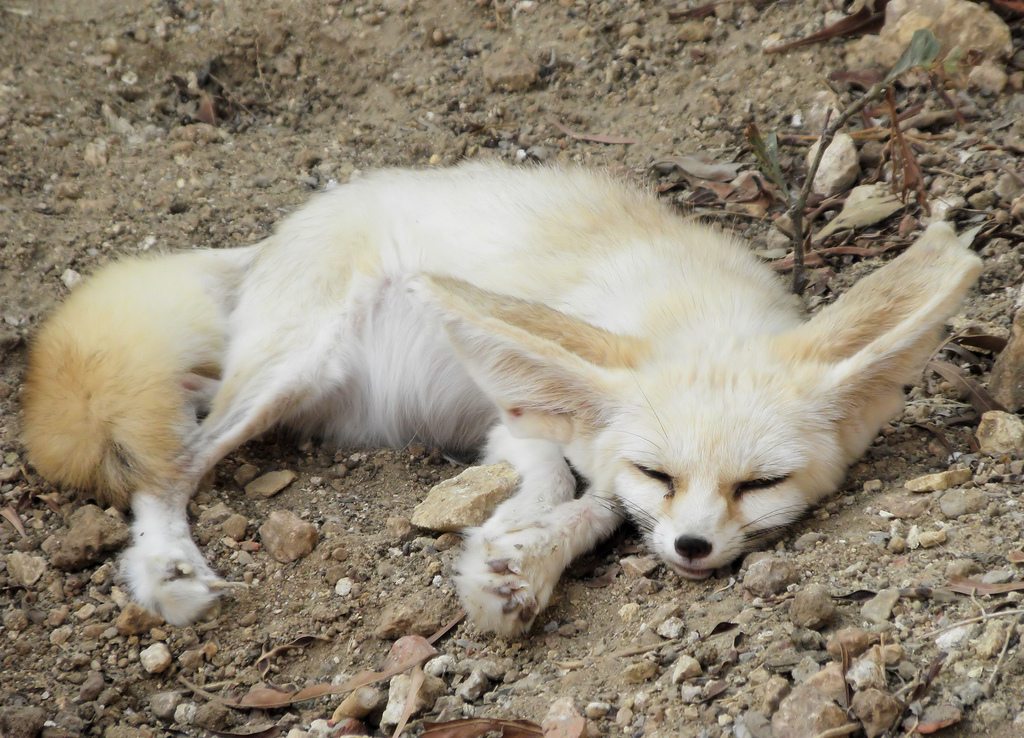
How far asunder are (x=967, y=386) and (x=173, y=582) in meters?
2.71

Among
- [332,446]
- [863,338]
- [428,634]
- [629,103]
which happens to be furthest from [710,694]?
[629,103]

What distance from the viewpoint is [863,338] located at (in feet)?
8.50

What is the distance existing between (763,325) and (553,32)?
9.71 feet

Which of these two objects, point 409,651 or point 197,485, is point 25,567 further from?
point 409,651

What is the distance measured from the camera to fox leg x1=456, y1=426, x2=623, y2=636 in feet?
8.53

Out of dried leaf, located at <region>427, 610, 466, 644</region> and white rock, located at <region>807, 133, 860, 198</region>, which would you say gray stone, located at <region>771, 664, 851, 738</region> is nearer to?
dried leaf, located at <region>427, 610, 466, 644</region>

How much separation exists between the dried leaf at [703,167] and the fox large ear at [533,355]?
6.87 feet

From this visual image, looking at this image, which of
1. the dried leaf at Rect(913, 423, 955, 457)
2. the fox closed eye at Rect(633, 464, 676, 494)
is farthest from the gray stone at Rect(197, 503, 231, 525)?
the dried leaf at Rect(913, 423, 955, 457)

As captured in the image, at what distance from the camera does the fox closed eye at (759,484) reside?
8.32 feet

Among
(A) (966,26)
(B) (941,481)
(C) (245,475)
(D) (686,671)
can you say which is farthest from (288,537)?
(A) (966,26)

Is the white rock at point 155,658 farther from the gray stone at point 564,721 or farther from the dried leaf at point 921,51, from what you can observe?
the dried leaf at point 921,51

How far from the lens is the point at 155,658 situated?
263 cm

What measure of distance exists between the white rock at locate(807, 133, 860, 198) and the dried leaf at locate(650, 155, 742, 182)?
1.40 ft

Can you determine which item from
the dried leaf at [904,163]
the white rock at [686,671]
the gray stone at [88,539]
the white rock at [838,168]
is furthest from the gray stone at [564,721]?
the white rock at [838,168]
